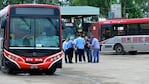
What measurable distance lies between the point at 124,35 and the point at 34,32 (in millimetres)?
19860

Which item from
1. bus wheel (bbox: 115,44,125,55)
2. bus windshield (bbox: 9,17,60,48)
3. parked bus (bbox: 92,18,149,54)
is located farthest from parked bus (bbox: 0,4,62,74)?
bus wheel (bbox: 115,44,125,55)

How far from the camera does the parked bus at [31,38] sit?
66.8ft

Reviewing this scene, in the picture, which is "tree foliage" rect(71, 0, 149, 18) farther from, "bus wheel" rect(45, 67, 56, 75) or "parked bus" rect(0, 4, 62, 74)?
"parked bus" rect(0, 4, 62, 74)

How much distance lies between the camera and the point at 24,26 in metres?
20.8

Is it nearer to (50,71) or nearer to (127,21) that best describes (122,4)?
(127,21)

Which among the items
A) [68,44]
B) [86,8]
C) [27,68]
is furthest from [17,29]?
[86,8]

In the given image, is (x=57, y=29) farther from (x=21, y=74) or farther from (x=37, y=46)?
(x=21, y=74)

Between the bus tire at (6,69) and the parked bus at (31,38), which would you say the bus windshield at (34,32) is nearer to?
the parked bus at (31,38)

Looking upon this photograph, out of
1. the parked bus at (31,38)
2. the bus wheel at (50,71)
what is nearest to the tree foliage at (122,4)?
the bus wheel at (50,71)

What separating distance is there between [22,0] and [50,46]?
4987 cm

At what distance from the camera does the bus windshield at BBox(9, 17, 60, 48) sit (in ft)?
67.7

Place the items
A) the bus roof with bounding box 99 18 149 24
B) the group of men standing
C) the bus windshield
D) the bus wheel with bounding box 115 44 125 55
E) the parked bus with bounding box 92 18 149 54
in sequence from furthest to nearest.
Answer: the bus wheel with bounding box 115 44 125 55 < the bus roof with bounding box 99 18 149 24 < the parked bus with bounding box 92 18 149 54 < the group of men standing < the bus windshield

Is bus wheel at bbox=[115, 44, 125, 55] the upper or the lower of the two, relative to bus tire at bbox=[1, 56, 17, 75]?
lower

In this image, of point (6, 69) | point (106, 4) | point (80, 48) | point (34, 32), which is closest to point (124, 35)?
point (80, 48)
